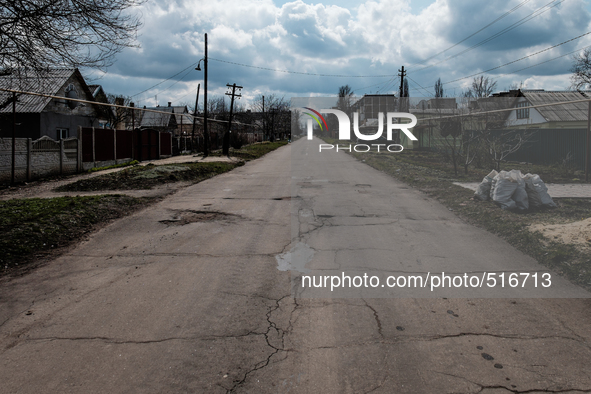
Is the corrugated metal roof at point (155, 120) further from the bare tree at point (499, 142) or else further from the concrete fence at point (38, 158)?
the bare tree at point (499, 142)

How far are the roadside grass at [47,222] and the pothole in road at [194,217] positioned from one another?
126cm

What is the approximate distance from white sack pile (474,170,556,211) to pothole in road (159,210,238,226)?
534cm

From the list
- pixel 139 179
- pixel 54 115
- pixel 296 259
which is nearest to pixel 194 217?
pixel 296 259

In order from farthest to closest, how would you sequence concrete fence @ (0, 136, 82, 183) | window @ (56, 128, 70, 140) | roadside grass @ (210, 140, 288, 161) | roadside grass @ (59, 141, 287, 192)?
roadside grass @ (210, 140, 288, 161), window @ (56, 128, 70, 140), roadside grass @ (59, 141, 287, 192), concrete fence @ (0, 136, 82, 183)

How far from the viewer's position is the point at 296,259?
5613 mm

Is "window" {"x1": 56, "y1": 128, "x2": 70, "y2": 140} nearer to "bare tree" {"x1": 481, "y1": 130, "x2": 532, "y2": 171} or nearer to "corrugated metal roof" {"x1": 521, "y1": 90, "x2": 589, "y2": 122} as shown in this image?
"bare tree" {"x1": 481, "y1": 130, "x2": 532, "y2": 171}

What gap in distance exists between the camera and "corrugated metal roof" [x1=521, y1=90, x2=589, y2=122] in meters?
29.1

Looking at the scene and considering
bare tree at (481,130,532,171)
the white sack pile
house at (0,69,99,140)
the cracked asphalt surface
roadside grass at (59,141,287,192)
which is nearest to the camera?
the cracked asphalt surface

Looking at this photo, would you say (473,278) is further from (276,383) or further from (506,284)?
(276,383)

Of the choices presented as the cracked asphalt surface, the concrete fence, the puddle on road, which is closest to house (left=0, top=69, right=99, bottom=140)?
the concrete fence

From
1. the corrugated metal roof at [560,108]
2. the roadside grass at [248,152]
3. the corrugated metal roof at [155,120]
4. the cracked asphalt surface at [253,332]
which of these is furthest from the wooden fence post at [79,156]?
the corrugated metal roof at [155,120]

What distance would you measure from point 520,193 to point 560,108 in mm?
28160

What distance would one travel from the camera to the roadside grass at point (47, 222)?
5.91m

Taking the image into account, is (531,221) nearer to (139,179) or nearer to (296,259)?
(296,259)
